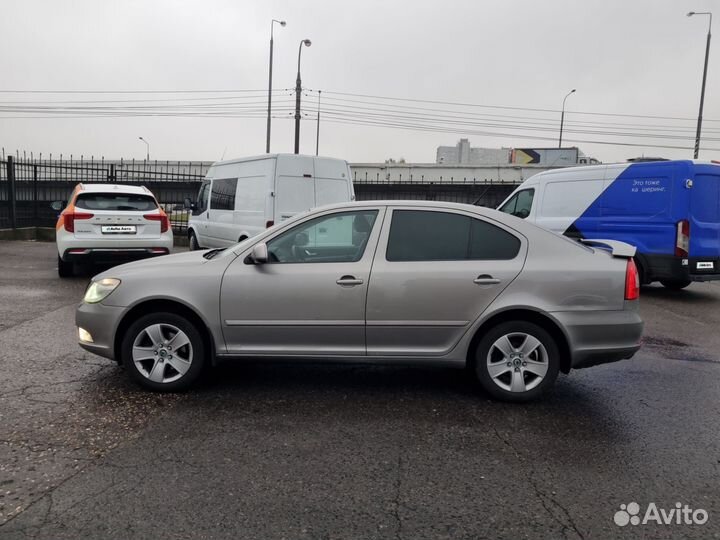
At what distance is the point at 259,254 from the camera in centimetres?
418

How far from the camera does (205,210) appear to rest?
42.8 ft

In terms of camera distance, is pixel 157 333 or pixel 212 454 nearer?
pixel 212 454

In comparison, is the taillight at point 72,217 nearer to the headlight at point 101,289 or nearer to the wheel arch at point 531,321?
the headlight at point 101,289

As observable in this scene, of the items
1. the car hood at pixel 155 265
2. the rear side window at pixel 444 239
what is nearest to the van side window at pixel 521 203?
the rear side window at pixel 444 239

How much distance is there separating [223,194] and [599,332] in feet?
31.3

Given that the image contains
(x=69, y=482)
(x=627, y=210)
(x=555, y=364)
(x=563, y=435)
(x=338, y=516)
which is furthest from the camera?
(x=627, y=210)

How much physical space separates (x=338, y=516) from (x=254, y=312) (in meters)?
1.92

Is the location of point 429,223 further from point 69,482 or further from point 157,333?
point 69,482

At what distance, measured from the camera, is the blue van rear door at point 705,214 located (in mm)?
8859

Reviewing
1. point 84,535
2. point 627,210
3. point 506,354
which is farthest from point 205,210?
point 84,535

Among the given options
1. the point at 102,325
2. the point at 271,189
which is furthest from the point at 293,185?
the point at 102,325

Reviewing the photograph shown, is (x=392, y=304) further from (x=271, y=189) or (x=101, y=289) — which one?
(x=271, y=189)

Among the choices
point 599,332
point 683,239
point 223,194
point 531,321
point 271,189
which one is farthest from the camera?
point 223,194

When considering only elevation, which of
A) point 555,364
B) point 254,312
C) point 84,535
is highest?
point 254,312
